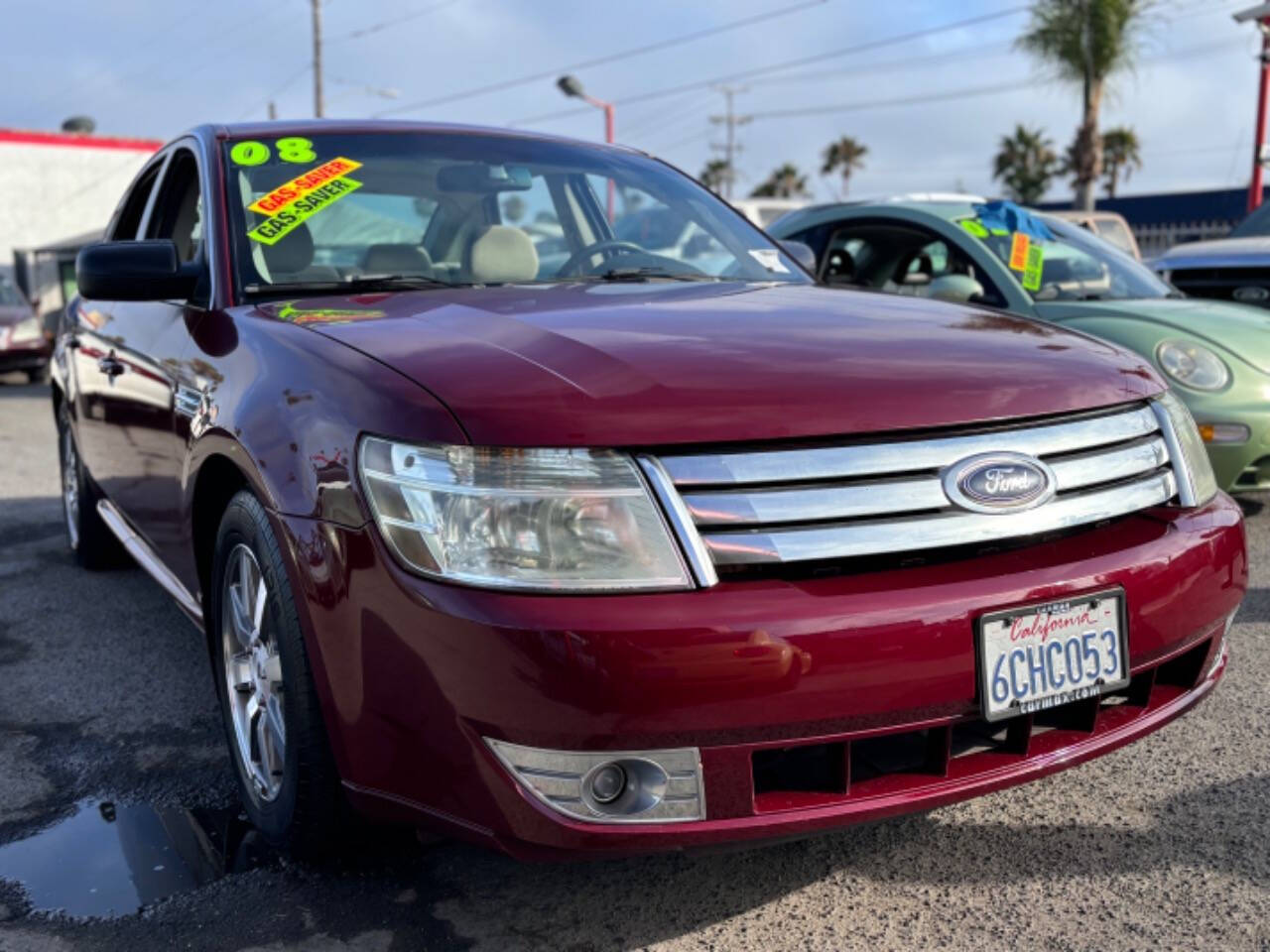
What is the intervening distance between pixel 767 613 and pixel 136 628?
3.12 metres

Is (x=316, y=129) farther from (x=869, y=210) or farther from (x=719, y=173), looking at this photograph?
(x=719, y=173)

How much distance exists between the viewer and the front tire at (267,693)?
2.25m

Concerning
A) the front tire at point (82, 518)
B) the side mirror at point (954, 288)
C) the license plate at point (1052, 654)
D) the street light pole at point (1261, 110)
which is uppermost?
the street light pole at point (1261, 110)

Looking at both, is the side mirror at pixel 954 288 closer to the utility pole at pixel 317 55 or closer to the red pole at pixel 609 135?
the red pole at pixel 609 135

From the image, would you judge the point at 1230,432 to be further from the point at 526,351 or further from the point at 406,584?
the point at 406,584

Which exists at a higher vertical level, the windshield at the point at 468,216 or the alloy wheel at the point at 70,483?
the windshield at the point at 468,216

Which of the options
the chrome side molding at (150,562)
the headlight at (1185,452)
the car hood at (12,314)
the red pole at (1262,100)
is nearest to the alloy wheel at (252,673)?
the chrome side molding at (150,562)

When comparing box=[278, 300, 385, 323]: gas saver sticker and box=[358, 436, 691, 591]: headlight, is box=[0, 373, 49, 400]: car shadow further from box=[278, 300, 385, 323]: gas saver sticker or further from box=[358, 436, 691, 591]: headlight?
box=[358, 436, 691, 591]: headlight

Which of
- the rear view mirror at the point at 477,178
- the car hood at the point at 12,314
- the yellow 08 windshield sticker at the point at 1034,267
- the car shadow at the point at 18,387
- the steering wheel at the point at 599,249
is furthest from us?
the car hood at the point at 12,314

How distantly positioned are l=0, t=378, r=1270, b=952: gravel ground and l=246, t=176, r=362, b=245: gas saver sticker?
1.31 metres

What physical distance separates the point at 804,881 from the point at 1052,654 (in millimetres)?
705

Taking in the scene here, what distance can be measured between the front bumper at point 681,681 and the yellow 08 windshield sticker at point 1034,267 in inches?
154

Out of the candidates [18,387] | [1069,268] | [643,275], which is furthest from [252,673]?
[18,387]

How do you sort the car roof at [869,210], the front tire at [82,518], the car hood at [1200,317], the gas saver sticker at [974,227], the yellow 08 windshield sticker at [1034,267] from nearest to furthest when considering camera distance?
the front tire at [82,518] < the car hood at [1200,317] < the yellow 08 windshield sticker at [1034,267] < the gas saver sticker at [974,227] < the car roof at [869,210]
